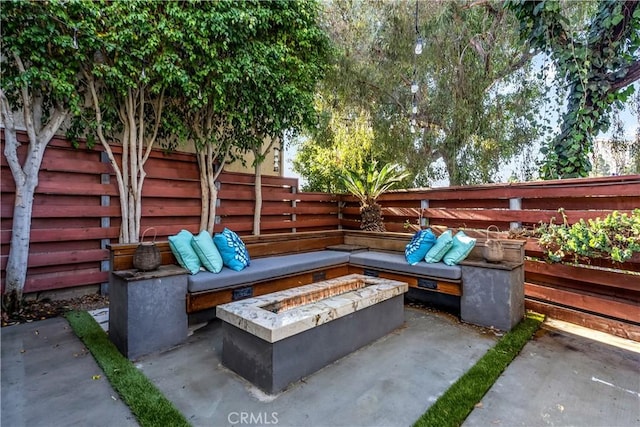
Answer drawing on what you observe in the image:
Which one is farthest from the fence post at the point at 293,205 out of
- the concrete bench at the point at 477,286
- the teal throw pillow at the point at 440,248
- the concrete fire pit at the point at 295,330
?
the concrete fire pit at the point at 295,330

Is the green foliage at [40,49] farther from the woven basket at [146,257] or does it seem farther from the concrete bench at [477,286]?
the concrete bench at [477,286]

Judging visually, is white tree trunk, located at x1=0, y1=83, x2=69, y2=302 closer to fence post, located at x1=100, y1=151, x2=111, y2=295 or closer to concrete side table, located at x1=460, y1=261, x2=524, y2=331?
fence post, located at x1=100, y1=151, x2=111, y2=295

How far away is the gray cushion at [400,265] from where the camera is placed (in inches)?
123

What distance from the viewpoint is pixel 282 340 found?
6.23ft

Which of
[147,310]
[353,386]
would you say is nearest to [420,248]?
[353,386]

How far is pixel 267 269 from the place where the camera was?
3.09m

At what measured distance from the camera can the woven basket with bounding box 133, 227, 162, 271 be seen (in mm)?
2518

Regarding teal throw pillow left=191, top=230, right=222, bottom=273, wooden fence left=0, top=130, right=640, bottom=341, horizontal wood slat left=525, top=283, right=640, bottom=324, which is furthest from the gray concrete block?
wooden fence left=0, top=130, right=640, bottom=341

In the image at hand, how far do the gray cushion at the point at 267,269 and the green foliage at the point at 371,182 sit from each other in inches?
57.1

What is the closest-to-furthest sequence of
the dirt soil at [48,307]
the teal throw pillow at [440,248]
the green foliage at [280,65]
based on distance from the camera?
the dirt soil at [48,307] → the teal throw pillow at [440,248] → the green foliage at [280,65]

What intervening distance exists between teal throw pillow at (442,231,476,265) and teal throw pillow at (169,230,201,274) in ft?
8.16

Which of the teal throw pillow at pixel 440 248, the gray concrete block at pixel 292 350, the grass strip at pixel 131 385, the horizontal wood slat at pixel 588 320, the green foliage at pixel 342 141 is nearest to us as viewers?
the grass strip at pixel 131 385

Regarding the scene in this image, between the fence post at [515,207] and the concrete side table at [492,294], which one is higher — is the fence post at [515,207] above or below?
above

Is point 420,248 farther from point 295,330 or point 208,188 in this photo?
point 208,188
